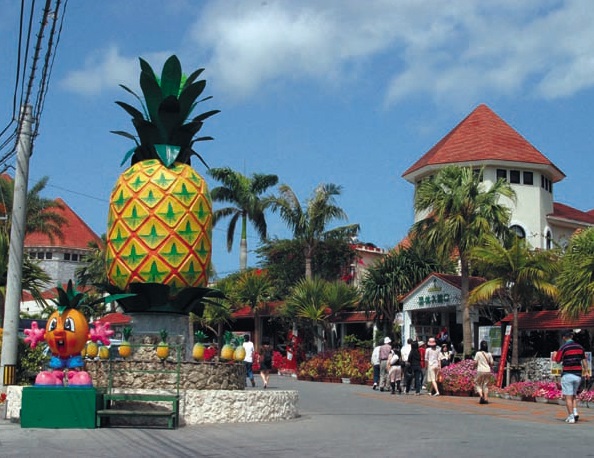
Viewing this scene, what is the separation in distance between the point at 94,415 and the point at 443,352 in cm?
1604

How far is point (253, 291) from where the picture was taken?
4253 centimetres

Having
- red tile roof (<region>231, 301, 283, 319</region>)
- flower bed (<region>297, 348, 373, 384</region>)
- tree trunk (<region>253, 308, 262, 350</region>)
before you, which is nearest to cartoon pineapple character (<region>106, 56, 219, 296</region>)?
flower bed (<region>297, 348, 373, 384</region>)

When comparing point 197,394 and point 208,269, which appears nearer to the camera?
point 197,394

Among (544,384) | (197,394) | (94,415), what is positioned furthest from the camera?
(544,384)

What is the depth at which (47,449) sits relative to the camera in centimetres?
1135

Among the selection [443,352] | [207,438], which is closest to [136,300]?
[207,438]

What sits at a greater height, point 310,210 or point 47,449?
point 310,210

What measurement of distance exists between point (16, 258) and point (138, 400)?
5.38 metres

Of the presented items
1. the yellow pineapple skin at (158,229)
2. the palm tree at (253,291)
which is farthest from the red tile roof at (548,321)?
the palm tree at (253,291)

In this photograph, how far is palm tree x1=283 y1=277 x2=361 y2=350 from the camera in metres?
38.0

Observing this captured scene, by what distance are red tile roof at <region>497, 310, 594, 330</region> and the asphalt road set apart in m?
7.02

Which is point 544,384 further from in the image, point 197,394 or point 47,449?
point 47,449

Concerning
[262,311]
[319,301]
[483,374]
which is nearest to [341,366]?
[319,301]

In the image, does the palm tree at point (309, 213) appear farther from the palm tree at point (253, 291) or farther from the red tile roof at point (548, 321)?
the red tile roof at point (548, 321)
